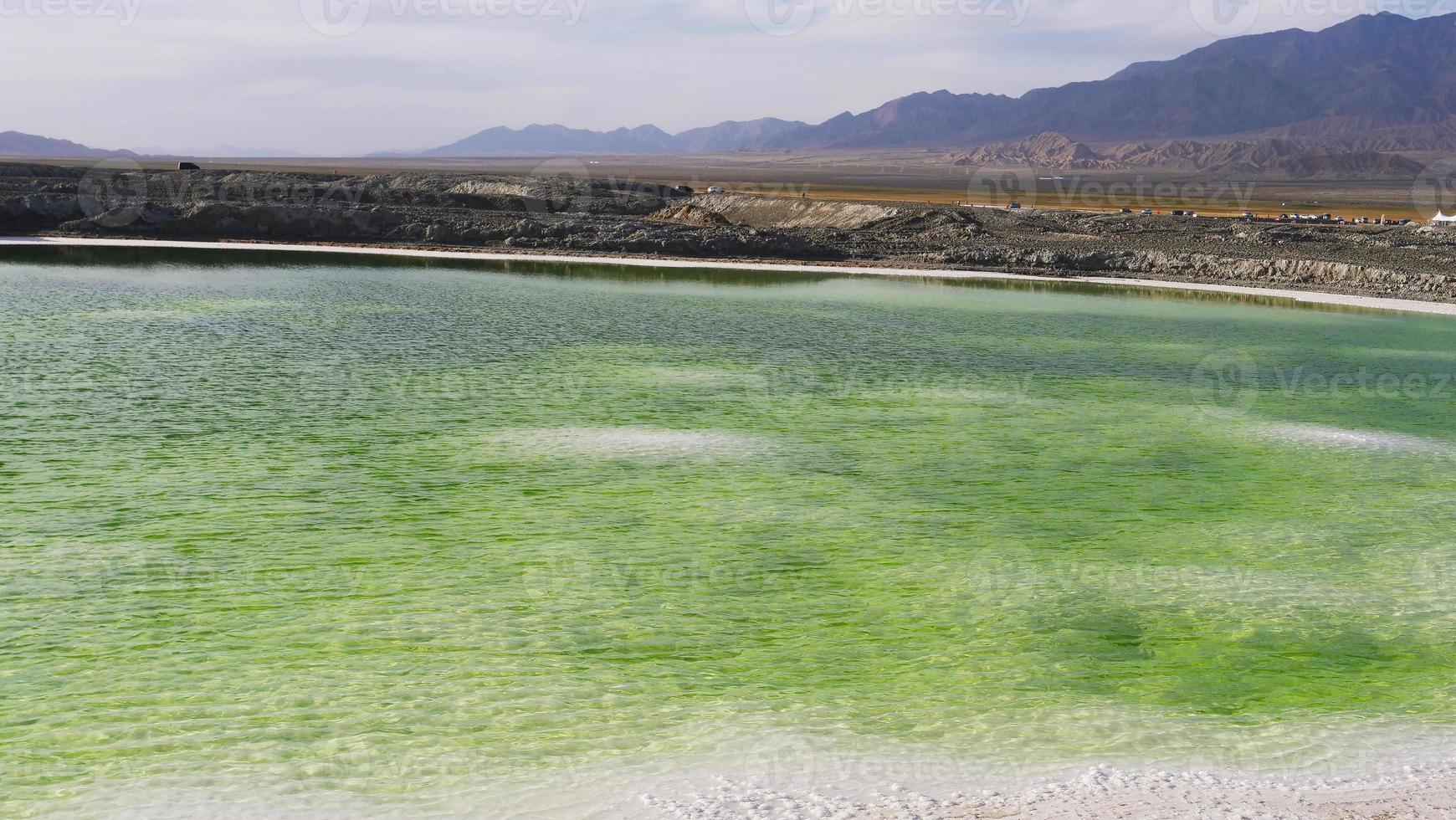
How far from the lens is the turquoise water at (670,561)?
338 inches

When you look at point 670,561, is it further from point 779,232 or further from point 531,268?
point 779,232

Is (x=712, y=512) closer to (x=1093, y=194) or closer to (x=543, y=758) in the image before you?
(x=543, y=758)

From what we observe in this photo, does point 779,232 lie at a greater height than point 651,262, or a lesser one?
greater

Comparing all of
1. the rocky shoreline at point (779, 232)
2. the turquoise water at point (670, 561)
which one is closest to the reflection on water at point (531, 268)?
the rocky shoreline at point (779, 232)

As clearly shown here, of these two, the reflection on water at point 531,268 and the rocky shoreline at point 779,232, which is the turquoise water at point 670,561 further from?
the rocky shoreline at point 779,232

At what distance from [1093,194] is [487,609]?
114m

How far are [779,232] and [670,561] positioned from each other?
41.7 m

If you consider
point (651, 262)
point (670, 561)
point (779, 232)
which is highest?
point (779, 232)

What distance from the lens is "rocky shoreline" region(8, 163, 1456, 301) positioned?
152 feet

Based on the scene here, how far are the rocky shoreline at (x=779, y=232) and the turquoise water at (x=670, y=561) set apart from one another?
918 inches

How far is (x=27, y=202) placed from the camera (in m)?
51.9

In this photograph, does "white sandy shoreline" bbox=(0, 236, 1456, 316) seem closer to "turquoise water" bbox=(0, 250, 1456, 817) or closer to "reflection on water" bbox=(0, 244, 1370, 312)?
"reflection on water" bbox=(0, 244, 1370, 312)

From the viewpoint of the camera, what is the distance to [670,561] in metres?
12.0

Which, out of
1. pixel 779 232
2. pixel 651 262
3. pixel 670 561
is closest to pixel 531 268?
pixel 651 262
